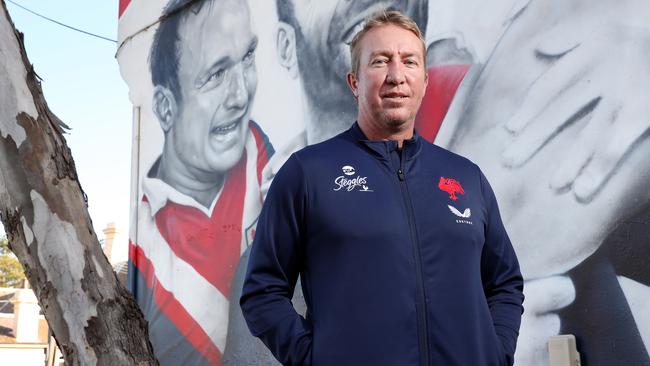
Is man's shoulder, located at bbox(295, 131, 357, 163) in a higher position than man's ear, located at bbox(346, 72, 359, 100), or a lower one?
lower

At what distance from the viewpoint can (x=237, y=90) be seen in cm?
614

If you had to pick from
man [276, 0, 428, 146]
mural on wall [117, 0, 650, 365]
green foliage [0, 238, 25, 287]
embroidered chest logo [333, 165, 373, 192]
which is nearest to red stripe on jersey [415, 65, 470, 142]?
mural on wall [117, 0, 650, 365]

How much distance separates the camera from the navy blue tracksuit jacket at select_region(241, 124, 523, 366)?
6.05 feet

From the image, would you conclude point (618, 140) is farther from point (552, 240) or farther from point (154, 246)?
point (154, 246)

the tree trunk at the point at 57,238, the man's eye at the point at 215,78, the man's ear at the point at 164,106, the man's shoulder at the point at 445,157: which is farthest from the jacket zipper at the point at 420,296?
the man's ear at the point at 164,106

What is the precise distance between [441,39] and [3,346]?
72.1 ft

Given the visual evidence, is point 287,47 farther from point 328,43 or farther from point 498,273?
point 498,273

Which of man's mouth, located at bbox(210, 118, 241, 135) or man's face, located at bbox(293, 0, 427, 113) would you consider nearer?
man's face, located at bbox(293, 0, 427, 113)

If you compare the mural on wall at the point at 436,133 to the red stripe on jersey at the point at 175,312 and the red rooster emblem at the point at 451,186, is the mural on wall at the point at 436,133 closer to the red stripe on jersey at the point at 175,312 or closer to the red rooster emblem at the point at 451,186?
the red stripe on jersey at the point at 175,312

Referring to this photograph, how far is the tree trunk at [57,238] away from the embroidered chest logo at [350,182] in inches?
45.0

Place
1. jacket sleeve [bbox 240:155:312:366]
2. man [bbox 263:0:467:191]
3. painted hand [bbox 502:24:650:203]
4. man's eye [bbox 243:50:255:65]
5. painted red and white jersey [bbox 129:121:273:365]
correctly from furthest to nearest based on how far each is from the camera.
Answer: man's eye [bbox 243:50:255:65], painted red and white jersey [bbox 129:121:273:365], man [bbox 263:0:467:191], painted hand [bbox 502:24:650:203], jacket sleeve [bbox 240:155:312:366]

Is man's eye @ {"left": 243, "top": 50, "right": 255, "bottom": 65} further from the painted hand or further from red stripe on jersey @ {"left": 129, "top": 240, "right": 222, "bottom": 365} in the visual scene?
the painted hand

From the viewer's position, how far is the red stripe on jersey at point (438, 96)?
14.7 feet

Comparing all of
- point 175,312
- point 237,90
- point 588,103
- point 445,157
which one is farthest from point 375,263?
point 175,312
